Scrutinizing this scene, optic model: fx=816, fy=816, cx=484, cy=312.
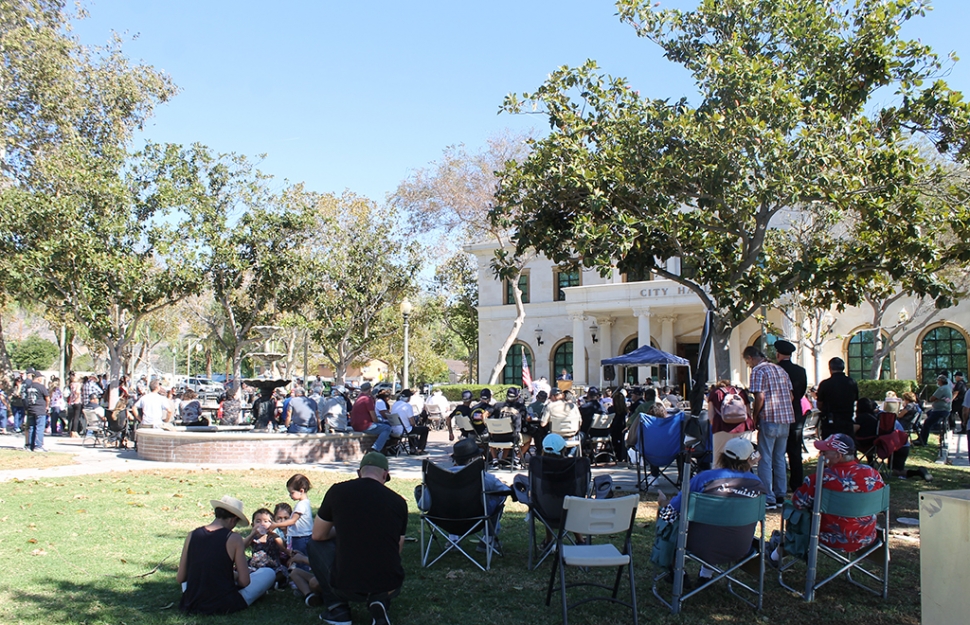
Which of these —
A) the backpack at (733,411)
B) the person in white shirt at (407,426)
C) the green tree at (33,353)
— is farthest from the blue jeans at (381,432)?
the green tree at (33,353)

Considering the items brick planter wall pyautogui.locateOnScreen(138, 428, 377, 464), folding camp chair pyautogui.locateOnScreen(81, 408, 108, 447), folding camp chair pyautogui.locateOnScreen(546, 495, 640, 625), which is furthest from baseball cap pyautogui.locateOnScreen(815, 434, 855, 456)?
folding camp chair pyautogui.locateOnScreen(81, 408, 108, 447)

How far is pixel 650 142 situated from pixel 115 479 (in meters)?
9.35

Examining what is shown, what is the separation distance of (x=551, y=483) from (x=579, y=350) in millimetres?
30041

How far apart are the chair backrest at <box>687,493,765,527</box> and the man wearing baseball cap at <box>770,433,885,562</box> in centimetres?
71

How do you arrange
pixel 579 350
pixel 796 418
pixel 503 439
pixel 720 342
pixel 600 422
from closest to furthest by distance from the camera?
pixel 796 418 < pixel 720 342 < pixel 503 439 < pixel 600 422 < pixel 579 350

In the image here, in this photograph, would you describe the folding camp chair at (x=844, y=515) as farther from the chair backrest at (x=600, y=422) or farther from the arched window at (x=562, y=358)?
the arched window at (x=562, y=358)

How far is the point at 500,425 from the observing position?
13695 mm

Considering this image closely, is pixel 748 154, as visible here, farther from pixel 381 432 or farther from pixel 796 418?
pixel 381 432

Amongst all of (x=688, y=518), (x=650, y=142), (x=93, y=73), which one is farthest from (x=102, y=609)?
(x=93, y=73)

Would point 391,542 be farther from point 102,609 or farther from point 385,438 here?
point 385,438

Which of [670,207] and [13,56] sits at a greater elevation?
[13,56]

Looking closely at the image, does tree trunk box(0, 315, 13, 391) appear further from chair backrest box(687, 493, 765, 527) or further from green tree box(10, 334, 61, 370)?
green tree box(10, 334, 61, 370)

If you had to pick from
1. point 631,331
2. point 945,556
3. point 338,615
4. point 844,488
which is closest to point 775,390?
point 844,488

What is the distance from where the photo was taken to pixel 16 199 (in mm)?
21453
